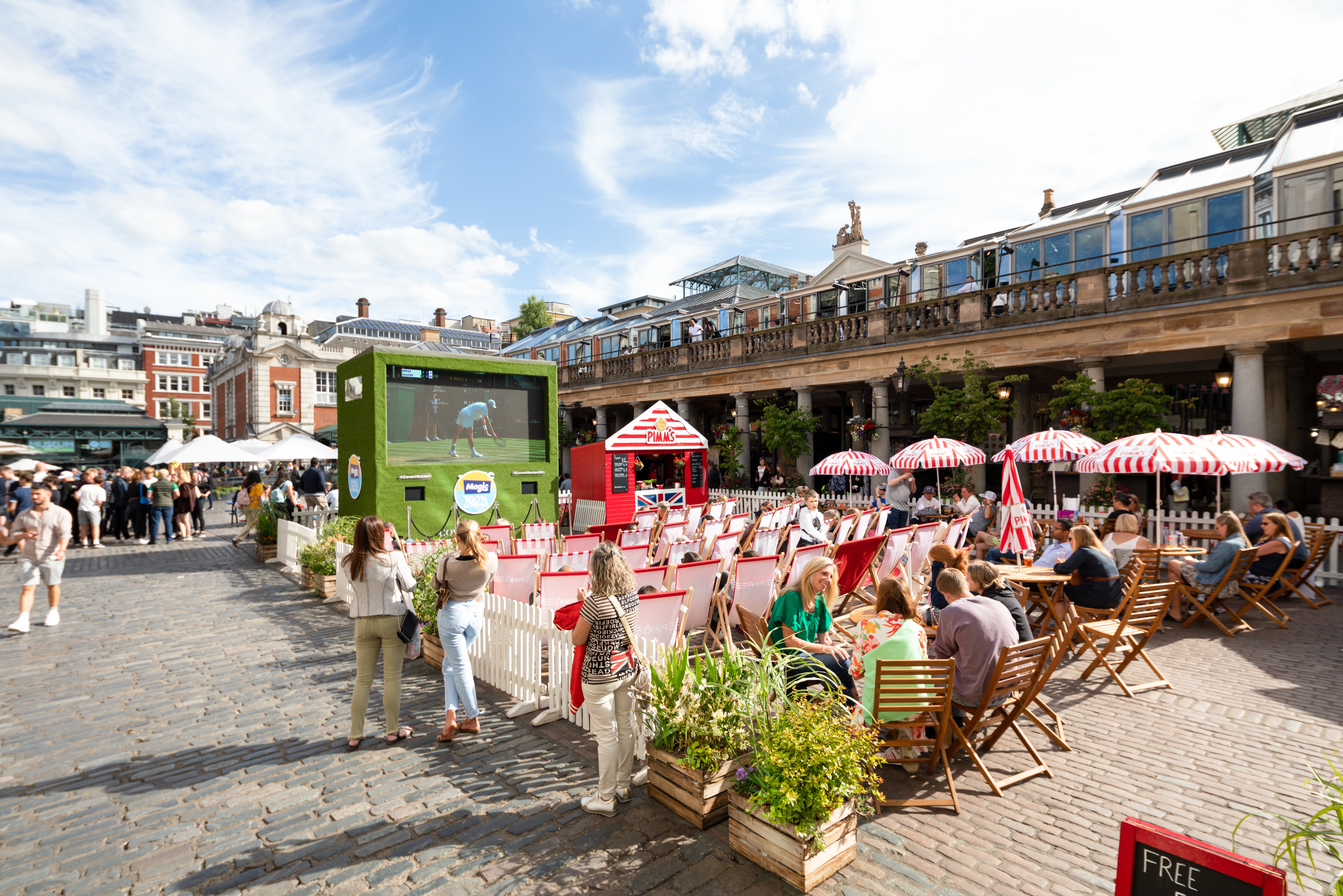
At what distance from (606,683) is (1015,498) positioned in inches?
274

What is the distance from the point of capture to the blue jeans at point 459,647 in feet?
16.9

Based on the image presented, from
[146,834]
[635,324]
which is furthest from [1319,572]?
[635,324]

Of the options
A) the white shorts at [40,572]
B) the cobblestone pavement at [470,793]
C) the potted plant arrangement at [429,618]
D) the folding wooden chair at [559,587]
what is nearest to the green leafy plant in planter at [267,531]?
the white shorts at [40,572]

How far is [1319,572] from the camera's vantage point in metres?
10.2

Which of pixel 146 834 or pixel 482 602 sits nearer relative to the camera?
pixel 146 834

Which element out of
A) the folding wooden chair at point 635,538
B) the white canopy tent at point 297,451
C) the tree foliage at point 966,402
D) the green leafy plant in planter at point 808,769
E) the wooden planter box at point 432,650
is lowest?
the wooden planter box at point 432,650

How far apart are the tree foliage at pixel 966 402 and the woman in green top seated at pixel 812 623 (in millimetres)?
12088

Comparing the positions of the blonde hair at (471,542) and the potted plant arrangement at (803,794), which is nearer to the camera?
the potted plant arrangement at (803,794)

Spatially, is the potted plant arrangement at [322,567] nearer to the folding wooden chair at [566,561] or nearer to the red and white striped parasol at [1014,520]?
the folding wooden chair at [566,561]

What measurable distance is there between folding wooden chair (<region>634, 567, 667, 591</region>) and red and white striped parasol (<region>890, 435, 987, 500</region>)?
8305 millimetres

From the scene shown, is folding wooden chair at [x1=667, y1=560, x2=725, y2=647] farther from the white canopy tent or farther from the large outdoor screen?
the white canopy tent

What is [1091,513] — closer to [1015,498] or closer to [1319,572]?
[1319,572]

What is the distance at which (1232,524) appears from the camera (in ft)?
27.3

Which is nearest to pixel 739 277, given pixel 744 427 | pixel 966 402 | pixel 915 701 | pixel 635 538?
pixel 744 427
